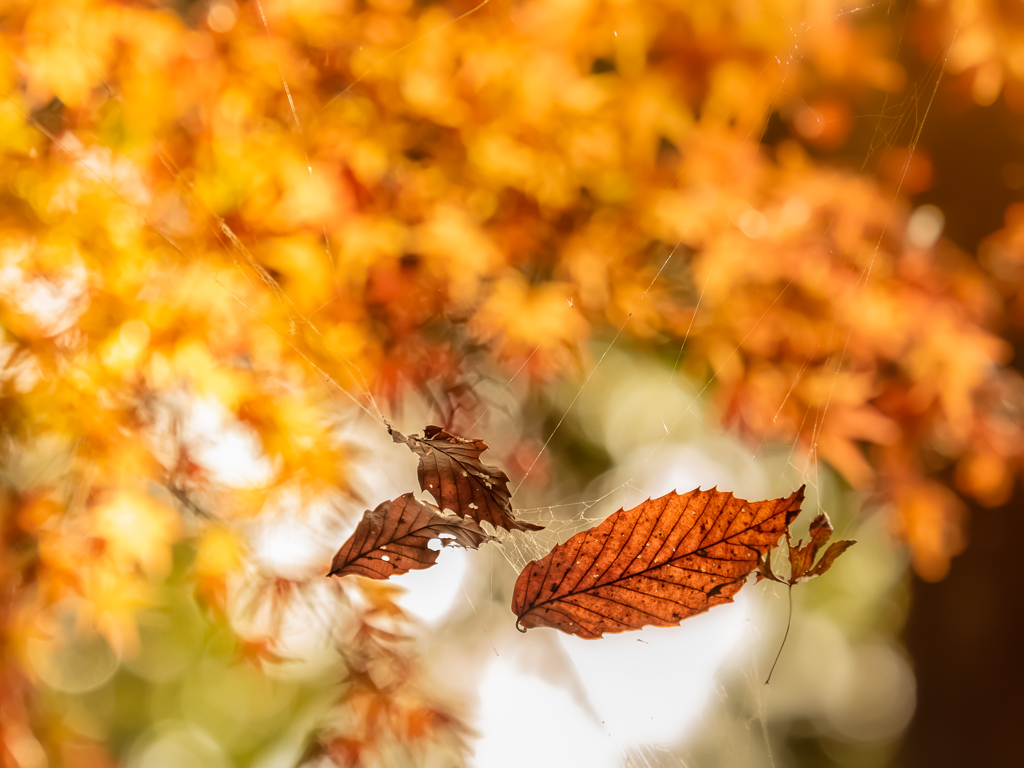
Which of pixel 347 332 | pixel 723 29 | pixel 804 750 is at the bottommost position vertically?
pixel 804 750

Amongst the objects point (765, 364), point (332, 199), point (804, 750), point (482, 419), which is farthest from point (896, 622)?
point (332, 199)

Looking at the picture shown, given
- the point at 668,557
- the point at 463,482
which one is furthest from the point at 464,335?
the point at 668,557

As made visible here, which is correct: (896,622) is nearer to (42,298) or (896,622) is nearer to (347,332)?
(347,332)

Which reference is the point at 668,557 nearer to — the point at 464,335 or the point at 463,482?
the point at 463,482

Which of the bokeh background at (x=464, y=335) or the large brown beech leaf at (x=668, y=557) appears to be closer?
the large brown beech leaf at (x=668, y=557)

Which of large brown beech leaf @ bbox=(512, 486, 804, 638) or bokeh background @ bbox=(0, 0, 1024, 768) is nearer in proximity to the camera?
large brown beech leaf @ bbox=(512, 486, 804, 638)
